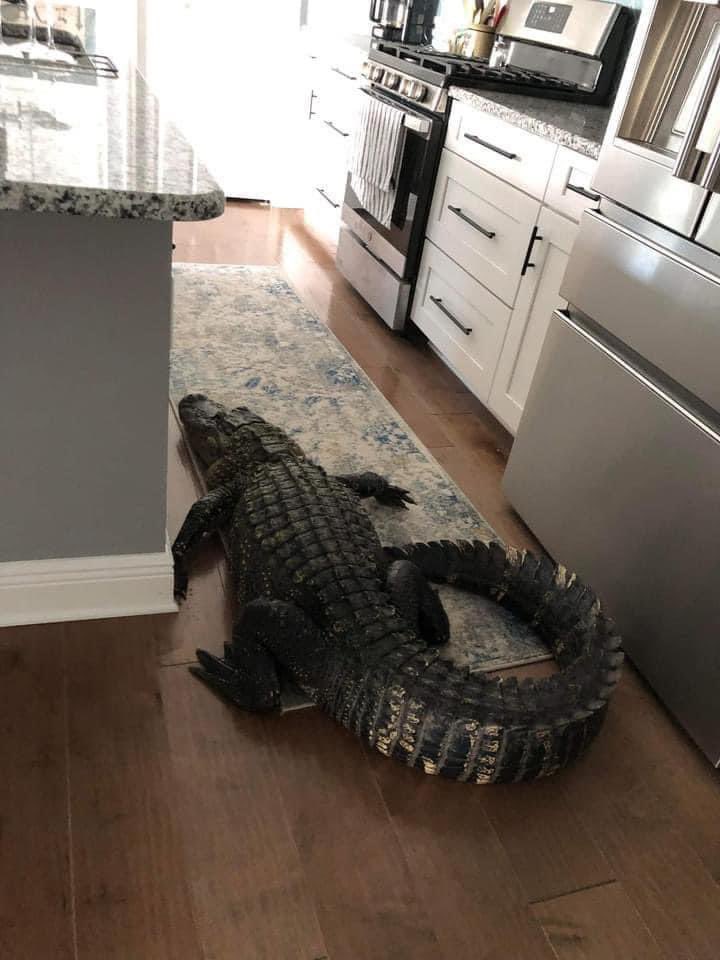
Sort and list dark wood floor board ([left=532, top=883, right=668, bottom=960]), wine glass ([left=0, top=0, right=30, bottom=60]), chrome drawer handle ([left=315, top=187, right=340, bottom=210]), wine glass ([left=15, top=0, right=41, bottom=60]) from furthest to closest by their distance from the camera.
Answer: chrome drawer handle ([left=315, top=187, right=340, bottom=210])
wine glass ([left=15, top=0, right=41, bottom=60])
wine glass ([left=0, top=0, right=30, bottom=60])
dark wood floor board ([left=532, top=883, right=668, bottom=960])

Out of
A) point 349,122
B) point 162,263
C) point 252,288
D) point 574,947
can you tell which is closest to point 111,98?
point 162,263

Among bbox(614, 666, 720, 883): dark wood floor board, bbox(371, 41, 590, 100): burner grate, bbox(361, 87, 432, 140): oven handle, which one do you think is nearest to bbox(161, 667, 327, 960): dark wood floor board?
bbox(614, 666, 720, 883): dark wood floor board

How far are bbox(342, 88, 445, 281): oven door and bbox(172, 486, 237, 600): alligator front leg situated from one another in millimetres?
1635

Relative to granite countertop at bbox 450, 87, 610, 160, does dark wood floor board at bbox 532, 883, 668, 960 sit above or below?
below

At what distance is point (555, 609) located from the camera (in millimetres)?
1740

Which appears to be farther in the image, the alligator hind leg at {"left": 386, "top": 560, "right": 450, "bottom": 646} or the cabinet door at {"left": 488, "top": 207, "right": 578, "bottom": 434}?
the cabinet door at {"left": 488, "top": 207, "right": 578, "bottom": 434}

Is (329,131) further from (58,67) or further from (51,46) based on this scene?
(58,67)

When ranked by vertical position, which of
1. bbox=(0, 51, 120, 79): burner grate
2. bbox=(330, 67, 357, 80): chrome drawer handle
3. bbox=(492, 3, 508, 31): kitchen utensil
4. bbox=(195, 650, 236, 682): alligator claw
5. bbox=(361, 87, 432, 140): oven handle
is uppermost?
bbox=(492, 3, 508, 31): kitchen utensil

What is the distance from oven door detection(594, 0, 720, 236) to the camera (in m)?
1.47

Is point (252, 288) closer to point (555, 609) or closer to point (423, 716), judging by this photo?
point (555, 609)

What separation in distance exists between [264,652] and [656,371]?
104 centimetres

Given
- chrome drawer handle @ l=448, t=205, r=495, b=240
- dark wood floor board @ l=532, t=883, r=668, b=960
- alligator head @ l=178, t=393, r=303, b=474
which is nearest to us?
dark wood floor board @ l=532, t=883, r=668, b=960

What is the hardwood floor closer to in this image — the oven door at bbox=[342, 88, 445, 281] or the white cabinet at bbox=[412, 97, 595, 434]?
the white cabinet at bbox=[412, 97, 595, 434]

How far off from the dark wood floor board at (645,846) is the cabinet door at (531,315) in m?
1.17
